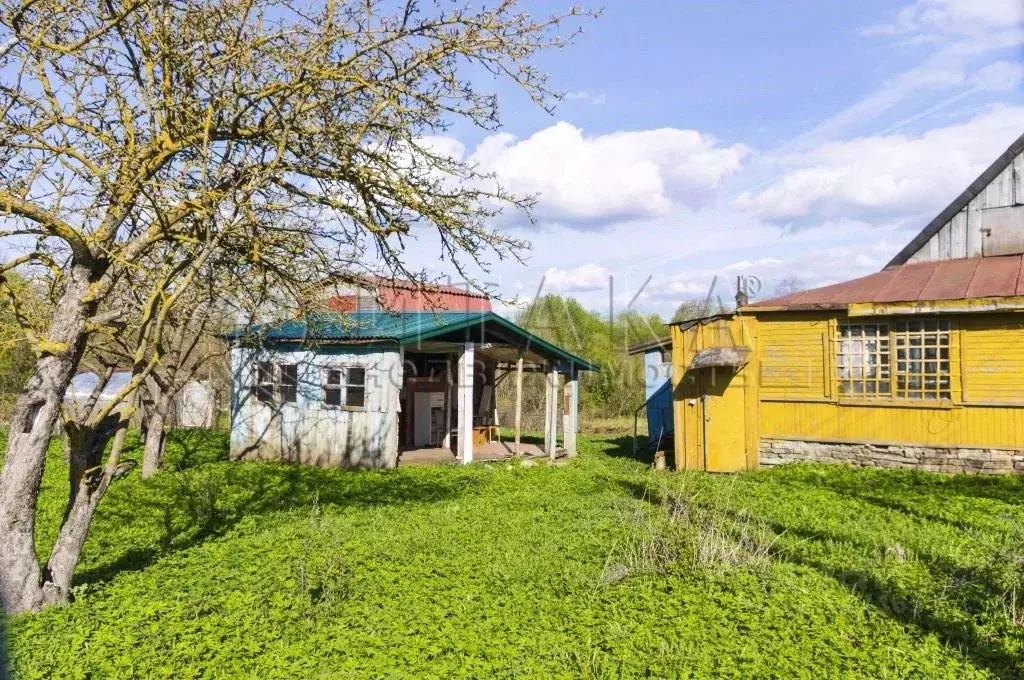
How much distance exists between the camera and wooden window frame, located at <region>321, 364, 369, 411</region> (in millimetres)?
14570

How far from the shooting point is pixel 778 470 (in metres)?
13.1

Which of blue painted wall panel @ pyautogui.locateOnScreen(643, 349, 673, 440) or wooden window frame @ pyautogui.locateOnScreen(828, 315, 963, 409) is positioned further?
blue painted wall panel @ pyautogui.locateOnScreen(643, 349, 673, 440)

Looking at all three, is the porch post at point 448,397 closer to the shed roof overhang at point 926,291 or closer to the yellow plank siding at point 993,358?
the shed roof overhang at point 926,291

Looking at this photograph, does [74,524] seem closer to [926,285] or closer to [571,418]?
[571,418]

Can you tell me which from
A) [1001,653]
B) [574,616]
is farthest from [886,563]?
[574,616]

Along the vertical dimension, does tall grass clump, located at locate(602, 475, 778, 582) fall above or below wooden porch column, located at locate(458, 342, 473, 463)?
below

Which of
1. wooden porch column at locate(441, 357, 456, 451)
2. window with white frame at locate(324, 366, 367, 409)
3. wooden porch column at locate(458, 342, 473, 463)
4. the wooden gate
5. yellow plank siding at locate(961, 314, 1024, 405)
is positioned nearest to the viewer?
yellow plank siding at locate(961, 314, 1024, 405)

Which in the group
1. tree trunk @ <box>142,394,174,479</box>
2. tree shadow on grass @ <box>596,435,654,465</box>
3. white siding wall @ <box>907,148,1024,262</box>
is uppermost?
white siding wall @ <box>907,148,1024,262</box>

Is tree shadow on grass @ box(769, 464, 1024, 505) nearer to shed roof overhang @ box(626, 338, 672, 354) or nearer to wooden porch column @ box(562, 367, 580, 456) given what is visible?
shed roof overhang @ box(626, 338, 672, 354)

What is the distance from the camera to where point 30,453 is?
18.4 ft

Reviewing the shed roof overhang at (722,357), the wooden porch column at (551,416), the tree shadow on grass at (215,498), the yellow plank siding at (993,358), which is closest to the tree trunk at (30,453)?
the tree shadow on grass at (215,498)

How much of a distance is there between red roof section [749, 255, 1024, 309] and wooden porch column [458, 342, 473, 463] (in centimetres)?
588

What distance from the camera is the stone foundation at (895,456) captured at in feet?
39.0

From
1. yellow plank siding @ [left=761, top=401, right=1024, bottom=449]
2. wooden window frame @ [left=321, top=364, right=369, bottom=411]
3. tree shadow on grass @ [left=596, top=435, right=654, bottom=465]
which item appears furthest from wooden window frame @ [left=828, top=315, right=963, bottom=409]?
wooden window frame @ [left=321, top=364, right=369, bottom=411]
